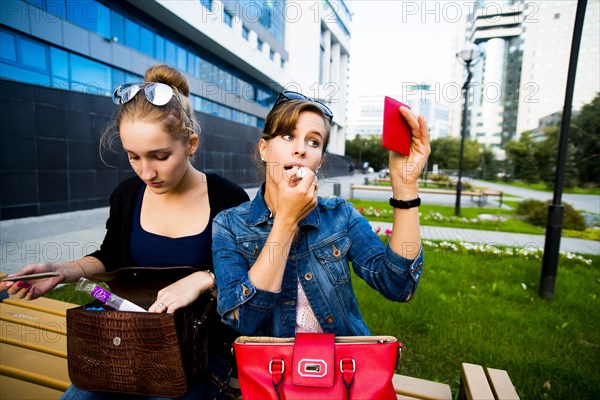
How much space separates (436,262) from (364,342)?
4.68 m

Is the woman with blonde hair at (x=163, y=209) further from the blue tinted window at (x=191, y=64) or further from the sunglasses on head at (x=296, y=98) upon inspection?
the blue tinted window at (x=191, y=64)

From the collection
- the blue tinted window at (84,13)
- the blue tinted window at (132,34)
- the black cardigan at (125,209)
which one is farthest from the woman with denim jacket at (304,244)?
the blue tinted window at (132,34)

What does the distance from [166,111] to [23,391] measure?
1554 mm

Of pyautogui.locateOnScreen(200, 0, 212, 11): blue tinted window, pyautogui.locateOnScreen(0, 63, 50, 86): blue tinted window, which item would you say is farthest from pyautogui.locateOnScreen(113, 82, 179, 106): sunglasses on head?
pyautogui.locateOnScreen(200, 0, 212, 11): blue tinted window

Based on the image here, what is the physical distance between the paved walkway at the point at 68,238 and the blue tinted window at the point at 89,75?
4.33 metres

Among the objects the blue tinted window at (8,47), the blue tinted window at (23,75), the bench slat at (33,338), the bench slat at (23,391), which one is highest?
the blue tinted window at (8,47)

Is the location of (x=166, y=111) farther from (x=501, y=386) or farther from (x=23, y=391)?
(x=501, y=386)

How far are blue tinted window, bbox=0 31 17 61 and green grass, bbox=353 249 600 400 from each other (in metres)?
10.1

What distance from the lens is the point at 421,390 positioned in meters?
1.58

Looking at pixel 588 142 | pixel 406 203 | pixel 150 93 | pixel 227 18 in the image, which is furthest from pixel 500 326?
pixel 588 142

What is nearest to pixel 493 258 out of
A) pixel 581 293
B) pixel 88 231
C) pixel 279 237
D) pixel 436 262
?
pixel 436 262

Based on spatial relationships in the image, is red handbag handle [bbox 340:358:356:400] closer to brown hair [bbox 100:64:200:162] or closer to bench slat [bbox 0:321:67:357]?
brown hair [bbox 100:64:200:162]

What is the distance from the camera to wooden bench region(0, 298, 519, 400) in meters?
1.49

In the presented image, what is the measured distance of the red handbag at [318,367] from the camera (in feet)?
3.30
